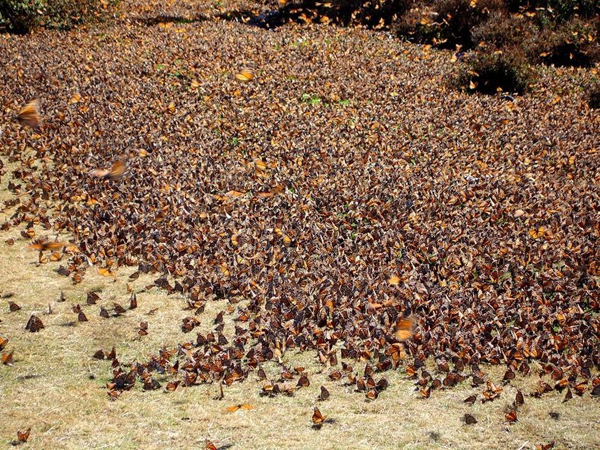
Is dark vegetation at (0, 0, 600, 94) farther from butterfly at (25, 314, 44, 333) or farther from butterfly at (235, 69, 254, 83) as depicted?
butterfly at (25, 314, 44, 333)

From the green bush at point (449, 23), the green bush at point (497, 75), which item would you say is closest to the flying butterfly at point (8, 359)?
the green bush at point (497, 75)

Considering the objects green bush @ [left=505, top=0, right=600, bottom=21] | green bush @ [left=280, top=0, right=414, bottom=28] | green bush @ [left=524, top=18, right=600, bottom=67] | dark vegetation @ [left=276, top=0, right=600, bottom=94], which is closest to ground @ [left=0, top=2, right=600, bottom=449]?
dark vegetation @ [left=276, top=0, right=600, bottom=94]

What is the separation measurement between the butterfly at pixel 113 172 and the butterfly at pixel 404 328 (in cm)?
413

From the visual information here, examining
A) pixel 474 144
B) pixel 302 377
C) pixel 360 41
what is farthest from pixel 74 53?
pixel 302 377

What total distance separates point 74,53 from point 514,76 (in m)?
8.31

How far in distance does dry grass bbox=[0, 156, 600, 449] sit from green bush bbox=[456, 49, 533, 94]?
7594 millimetres

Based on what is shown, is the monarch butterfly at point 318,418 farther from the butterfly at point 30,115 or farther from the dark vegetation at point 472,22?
the dark vegetation at point 472,22

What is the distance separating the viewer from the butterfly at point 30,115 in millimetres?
8597

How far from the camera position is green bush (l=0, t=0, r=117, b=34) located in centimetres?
1421

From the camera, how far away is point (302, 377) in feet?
14.2

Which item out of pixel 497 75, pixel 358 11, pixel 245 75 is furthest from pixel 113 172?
pixel 358 11

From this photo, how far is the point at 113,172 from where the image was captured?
293 inches

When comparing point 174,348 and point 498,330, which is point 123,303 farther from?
point 498,330

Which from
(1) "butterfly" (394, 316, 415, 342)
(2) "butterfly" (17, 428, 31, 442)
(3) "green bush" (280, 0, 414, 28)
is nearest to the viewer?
Result: (2) "butterfly" (17, 428, 31, 442)
